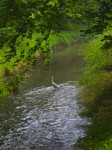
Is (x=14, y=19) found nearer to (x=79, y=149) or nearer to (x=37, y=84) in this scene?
(x=79, y=149)

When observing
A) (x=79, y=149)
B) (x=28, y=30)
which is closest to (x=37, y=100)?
(x=79, y=149)

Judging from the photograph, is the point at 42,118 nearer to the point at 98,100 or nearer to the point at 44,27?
the point at 98,100

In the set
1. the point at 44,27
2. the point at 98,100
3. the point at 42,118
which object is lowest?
the point at 42,118

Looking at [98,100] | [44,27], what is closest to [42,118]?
[98,100]

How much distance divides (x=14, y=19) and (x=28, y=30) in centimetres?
61

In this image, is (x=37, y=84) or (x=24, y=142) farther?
(x=37, y=84)

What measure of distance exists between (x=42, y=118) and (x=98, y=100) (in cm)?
394

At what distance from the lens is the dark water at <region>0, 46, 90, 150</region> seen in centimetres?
1825

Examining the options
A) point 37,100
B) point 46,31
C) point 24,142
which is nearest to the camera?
point 46,31

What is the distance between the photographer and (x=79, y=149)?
1596cm

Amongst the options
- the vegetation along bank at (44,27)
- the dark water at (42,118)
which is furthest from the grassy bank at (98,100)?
the dark water at (42,118)

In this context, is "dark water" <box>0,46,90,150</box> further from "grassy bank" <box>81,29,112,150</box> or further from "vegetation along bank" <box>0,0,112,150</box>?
"vegetation along bank" <box>0,0,112,150</box>

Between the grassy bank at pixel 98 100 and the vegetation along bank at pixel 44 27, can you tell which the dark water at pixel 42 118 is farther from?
the vegetation along bank at pixel 44 27

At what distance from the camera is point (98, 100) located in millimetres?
21578
